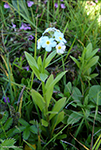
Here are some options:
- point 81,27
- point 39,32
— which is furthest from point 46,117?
point 81,27

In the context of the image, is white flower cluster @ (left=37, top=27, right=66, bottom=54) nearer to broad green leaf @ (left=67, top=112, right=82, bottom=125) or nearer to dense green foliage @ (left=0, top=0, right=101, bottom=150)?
dense green foliage @ (left=0, top=0, right=101, bottom=150)

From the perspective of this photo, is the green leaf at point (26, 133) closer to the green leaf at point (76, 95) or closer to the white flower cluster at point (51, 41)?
the green leaf at point (76, 95)

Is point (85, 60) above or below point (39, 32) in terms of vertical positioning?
below

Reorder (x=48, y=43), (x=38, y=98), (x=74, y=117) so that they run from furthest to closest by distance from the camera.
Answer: (x=74, y=117)
(x=38, y=98)
(x=48, y=43)

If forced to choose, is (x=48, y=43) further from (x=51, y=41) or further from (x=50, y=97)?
(x=50, y=97)

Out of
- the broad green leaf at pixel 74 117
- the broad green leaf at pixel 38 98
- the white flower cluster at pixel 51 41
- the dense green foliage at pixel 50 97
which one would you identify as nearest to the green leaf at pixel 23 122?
the dense green foliage at pixel 50 97

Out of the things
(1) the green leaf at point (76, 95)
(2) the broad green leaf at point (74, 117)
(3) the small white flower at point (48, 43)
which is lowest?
(2) the broad green leaf at point (74, 117)

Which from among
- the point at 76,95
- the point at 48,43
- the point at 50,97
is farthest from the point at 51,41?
the point at 76,95

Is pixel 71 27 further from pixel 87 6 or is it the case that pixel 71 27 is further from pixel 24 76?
pixel 24 76

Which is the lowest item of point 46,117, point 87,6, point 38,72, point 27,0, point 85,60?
point 46,117

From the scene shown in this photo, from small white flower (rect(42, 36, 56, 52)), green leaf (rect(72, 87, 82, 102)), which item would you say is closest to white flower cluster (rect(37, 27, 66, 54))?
small white flower (rect(42, 36, 56, 52))

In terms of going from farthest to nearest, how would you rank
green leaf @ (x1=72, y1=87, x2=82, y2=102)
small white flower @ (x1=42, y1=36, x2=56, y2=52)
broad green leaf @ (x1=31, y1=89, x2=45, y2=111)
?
green leaf @ (x1=72, y1=87, x2=82, y2=102) → broad green leaf @ (x1=31, y1=89, x2=45, y2=111) → small white flower @ (x1=42, y1=36, x2=56, y2=52)
